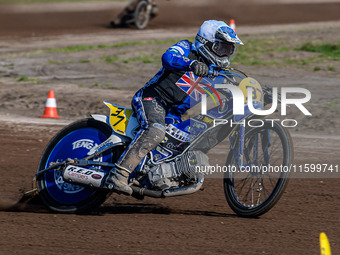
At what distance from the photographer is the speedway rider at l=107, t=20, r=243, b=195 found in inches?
244

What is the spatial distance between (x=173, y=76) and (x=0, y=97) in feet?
28.1

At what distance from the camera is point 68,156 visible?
6.86 meters

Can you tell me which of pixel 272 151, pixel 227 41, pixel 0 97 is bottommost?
pixel 0 97

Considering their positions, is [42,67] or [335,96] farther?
[42,67]

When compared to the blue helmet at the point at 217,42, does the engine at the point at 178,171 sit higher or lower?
lower

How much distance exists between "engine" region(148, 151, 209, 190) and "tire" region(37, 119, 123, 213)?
64 centimetres

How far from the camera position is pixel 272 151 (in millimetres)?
6133

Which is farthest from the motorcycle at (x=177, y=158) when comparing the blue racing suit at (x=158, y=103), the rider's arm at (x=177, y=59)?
the rider's arm at (x=177, y=59)

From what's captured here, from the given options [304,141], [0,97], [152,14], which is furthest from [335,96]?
[152,14]

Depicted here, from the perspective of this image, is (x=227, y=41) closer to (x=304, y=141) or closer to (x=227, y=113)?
(x=227, y=113)

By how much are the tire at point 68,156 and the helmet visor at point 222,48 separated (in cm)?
141

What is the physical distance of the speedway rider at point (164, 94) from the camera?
6.19 meters

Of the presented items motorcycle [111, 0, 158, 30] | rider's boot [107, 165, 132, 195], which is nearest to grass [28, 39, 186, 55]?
motorcycle [111, 0, 158, 30]

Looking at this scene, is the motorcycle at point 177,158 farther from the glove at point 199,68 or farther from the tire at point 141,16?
the tire at point 141,16
